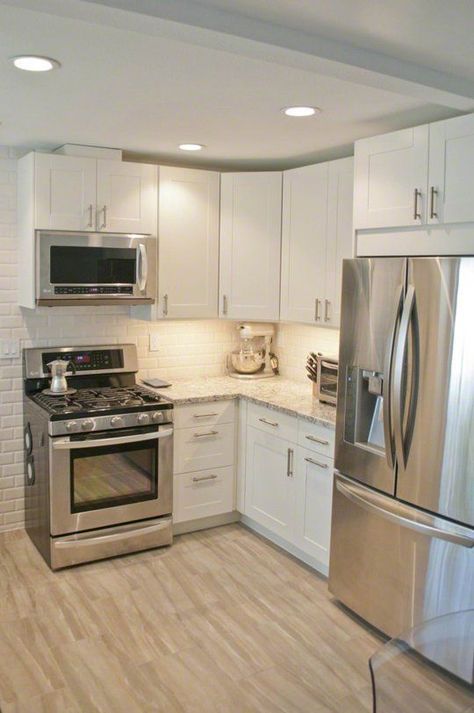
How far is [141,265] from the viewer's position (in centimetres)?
401

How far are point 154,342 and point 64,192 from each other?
1.23 meters

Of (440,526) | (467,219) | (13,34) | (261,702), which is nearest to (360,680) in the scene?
(261,702)

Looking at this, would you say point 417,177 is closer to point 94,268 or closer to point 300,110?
point 300,110

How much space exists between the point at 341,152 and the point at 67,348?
6.88 ft

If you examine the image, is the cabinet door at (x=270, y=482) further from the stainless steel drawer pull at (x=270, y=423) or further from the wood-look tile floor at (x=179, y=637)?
the wood-look tile floor at (x=179, y=637)

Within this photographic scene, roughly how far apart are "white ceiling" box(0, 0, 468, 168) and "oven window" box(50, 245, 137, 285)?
0.63m

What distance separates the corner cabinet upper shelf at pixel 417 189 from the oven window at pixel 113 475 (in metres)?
1.75

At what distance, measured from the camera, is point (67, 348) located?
4.19 meters

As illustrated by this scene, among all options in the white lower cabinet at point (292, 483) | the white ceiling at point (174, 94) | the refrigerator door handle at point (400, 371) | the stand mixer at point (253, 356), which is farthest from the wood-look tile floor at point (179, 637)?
the white ceiling at point (174, 94)

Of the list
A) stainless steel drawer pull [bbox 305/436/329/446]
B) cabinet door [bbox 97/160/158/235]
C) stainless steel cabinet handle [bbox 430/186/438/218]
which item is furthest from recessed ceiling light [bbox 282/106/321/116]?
stainless steel drawer pull [bbox 305/436/329/446]

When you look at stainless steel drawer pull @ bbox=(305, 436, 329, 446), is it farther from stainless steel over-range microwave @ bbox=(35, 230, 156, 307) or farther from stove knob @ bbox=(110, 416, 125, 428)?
stainless steel over-range microwave @ bbox=(35, 230, 156, 307)

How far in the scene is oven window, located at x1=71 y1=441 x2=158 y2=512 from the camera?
369 cm

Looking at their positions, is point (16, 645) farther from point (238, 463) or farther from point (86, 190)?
point (86, 190)

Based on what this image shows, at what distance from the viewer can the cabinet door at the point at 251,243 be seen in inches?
166
